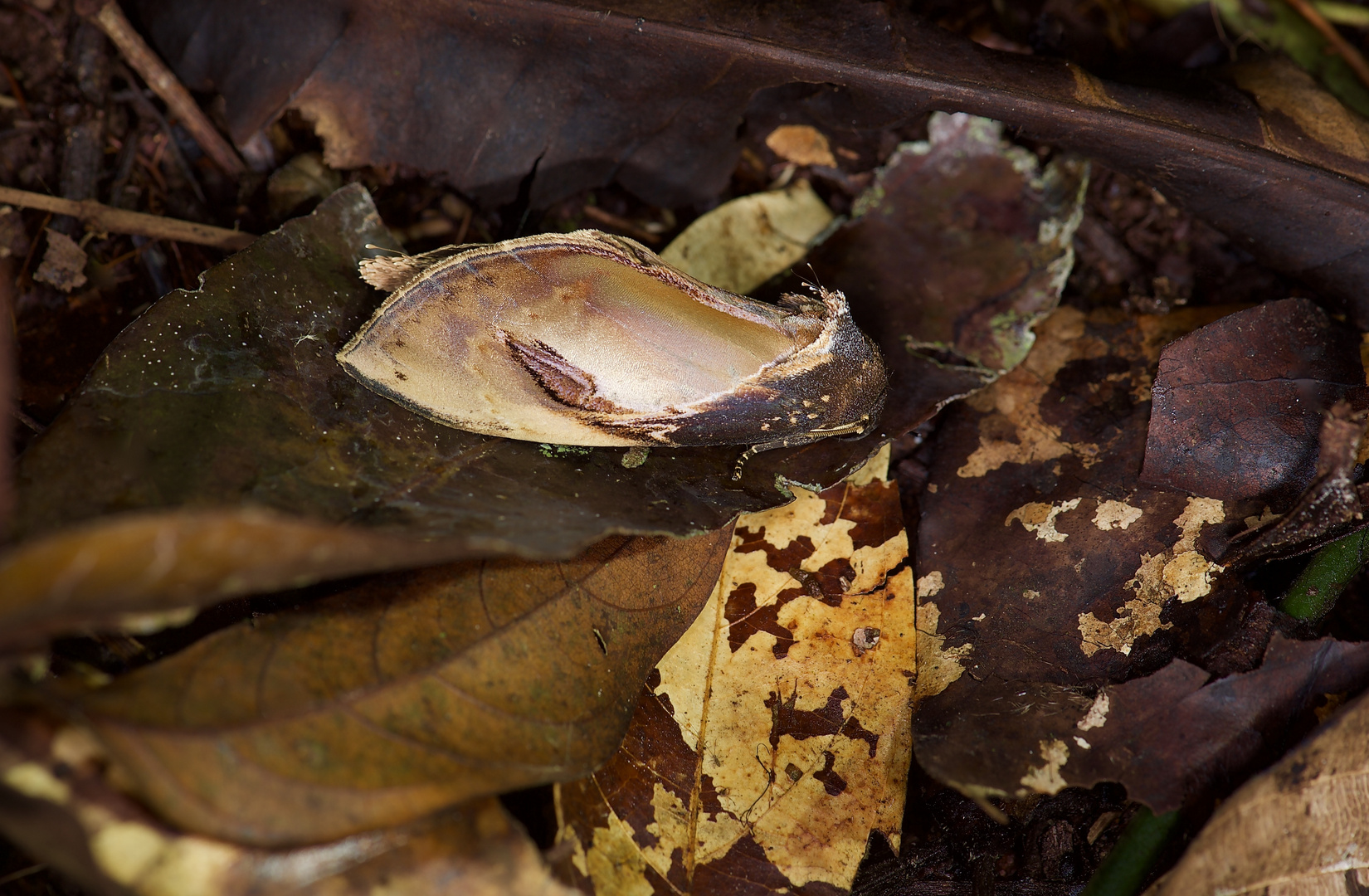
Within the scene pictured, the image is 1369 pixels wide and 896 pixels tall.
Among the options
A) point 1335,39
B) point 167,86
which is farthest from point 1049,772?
point 167,86

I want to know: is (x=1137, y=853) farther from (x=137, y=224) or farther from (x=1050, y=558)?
(x=137, y=224)

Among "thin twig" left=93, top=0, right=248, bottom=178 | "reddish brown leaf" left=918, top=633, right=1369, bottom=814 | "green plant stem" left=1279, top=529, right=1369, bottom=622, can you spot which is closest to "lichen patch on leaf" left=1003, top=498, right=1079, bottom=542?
"reddish brown leaf" left=918, top=633, right=1369, bottom=814

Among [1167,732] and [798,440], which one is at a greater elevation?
[798,440]

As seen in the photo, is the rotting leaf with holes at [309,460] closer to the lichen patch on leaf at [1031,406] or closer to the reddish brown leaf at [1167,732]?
the lichen patch on leaf at [1031,406]

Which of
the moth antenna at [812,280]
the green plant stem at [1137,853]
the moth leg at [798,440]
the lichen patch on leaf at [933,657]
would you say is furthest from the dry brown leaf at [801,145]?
the green plant stem at [1137,853]

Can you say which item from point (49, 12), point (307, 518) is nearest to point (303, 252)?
Result: point (307, 518)

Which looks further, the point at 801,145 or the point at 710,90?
the point at 801,145
